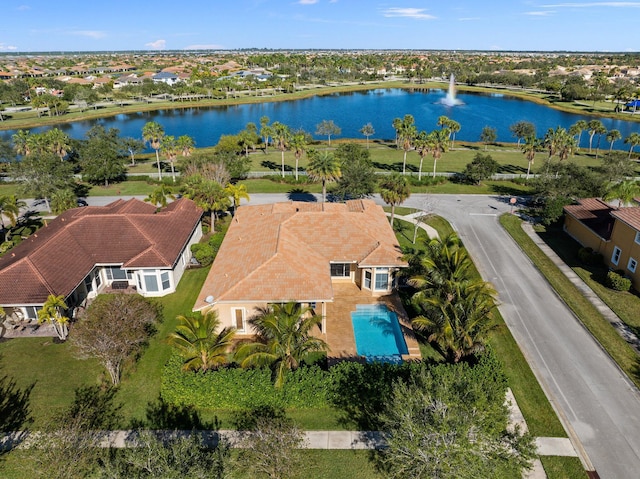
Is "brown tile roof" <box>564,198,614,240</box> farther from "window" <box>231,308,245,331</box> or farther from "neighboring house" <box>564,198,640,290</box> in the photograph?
"window" <box>231,308,245,331</box>

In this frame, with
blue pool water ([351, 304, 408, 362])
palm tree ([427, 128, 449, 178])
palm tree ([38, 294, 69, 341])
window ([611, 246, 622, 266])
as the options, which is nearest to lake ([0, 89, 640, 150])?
palm tree ([427, 128, 449, 178])

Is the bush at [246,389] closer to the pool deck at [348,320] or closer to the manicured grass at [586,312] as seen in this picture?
the pool deck at [348,320]

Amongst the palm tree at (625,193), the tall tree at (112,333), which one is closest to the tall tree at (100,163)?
the tall tree at (112,333)

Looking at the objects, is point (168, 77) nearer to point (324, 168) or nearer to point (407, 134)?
point (407, 134)

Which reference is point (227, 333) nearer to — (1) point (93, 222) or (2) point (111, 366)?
(2) point (111, 366)

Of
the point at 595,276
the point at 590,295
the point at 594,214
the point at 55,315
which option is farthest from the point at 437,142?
the point at 55,315

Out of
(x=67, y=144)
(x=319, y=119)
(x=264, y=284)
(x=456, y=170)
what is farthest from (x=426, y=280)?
(x=319, y=119)
